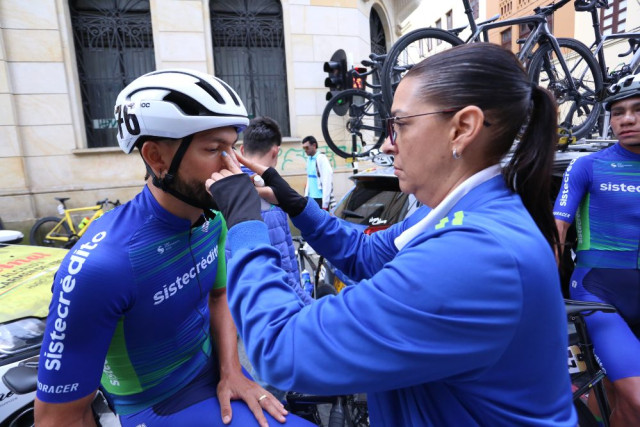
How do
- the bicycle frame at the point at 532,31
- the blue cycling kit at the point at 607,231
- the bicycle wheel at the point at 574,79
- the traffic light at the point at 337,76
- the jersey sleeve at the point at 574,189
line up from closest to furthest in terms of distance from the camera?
the blue cycling kit at the point at 607,231
the jersey sleeve at the point at 574,189
the bicycle frame at the point at 532,31
the bicycle wheel at the point at 574,79
the traffic light at the point at 337,76

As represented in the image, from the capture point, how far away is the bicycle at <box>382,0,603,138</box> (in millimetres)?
5047

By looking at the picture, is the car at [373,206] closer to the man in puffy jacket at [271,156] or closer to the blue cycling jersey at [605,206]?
the man in puffy jacket at [271,156]

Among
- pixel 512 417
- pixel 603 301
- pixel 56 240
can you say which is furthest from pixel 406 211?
pixel 56 240

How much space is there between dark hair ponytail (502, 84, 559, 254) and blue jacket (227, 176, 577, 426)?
13 cm

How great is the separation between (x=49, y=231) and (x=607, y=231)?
10.6 meters

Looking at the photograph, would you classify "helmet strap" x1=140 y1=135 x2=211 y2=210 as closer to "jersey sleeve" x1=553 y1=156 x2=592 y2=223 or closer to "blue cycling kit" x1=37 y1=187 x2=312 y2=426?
"blue cycling kit" x1=37 y1=187 x2=312 y2=426

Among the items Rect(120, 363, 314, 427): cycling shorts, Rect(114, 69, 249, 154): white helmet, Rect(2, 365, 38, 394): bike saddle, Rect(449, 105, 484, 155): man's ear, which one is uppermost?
Rect(114, 69, 249, 154): white helmet

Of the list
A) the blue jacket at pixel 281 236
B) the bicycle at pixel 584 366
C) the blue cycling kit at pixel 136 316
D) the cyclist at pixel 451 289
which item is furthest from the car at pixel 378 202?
the cyclist at pixel 451 289

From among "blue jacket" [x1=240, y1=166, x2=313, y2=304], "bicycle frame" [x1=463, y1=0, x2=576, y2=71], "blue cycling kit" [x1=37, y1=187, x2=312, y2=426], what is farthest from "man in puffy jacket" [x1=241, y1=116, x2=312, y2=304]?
"bicycle frame" [x1=463, y1=0, x2=576, y2=71]

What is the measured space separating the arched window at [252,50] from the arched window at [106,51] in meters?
1.71

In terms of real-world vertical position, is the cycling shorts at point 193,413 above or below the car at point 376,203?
below

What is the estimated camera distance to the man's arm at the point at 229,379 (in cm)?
169

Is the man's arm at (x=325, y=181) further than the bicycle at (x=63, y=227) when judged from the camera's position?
No

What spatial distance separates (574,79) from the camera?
5848 mm
